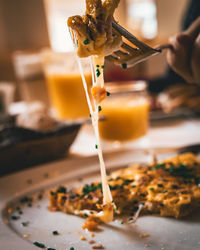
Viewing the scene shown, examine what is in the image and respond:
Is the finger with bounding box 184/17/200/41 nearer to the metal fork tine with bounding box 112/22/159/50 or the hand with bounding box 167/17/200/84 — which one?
the hand with bounding box 167/17/200/84

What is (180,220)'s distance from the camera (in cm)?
76

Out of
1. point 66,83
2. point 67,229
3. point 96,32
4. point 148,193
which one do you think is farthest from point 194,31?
Result: point 66,83

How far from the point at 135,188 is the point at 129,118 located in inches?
25.0

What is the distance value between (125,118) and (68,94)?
52 cm

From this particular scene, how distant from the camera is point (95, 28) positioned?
64 centimetres

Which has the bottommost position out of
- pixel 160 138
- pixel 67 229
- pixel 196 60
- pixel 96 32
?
pixel 160 138

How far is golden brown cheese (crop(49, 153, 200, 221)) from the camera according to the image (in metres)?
0.78

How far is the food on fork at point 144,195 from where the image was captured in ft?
2.54

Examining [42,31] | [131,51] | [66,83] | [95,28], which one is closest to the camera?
[95,28]

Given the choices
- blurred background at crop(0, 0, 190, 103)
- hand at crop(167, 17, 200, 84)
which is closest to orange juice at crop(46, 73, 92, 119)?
blurred background at crop(0, 0, 190, 103)

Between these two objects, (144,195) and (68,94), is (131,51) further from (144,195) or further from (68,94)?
(68,94)

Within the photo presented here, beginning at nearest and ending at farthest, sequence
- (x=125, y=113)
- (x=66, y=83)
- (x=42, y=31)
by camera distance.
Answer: (x=125, y=113), (x=66, y=83), (x=42, y=31)

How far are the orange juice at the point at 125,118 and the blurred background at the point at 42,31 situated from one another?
23.2 inches

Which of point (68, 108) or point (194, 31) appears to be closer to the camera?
point (194, 31)
